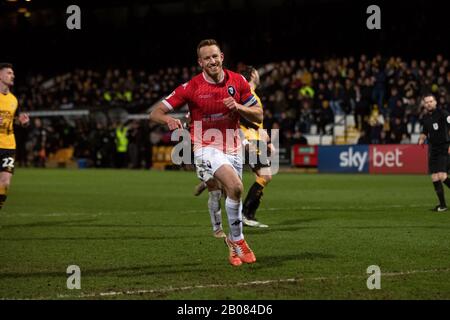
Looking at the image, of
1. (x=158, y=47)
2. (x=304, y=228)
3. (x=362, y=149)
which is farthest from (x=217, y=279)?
(x=158, y=47)

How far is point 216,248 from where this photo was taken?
10.8 m

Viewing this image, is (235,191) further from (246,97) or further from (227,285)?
(227,285)

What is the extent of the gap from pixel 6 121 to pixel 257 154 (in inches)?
164

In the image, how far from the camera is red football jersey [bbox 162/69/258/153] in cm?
948

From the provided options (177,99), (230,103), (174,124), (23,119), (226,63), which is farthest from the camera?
(226,63)

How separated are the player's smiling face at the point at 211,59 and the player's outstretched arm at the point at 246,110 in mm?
544

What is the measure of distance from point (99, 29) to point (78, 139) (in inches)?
533

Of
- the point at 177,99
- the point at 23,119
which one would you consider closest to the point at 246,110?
the point at 177,99

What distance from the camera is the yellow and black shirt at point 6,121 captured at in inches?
530

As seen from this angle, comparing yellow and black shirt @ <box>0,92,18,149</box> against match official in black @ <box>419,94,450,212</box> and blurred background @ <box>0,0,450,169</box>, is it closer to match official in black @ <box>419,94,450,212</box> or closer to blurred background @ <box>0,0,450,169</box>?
match official in black @ <box>419,94,450,212</box>

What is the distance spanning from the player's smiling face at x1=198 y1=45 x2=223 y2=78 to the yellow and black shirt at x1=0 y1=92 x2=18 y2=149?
5.26m

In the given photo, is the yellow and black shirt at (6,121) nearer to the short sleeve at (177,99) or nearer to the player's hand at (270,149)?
the player's hand at (270,149)

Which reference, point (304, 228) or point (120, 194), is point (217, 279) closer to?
point (304, 228)

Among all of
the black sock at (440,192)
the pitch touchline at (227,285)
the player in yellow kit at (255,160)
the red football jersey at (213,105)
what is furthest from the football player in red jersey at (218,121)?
the black sock at (440,192)
